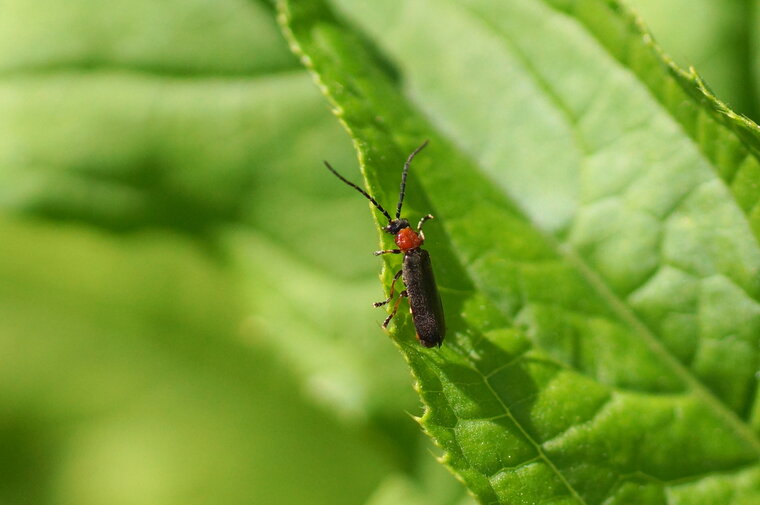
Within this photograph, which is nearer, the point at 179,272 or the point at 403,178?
the point at 403,178

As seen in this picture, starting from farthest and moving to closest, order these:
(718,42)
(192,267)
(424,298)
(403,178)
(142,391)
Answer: (142,391) < (192,267) < (718,42) < (424,298) < (403,178)

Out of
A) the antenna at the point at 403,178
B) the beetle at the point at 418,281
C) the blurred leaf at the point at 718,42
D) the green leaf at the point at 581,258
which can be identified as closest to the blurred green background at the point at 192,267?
the blurred leaf at the point at 718,42

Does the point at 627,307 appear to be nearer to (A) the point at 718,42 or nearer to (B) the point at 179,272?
(A) the point at 718,42

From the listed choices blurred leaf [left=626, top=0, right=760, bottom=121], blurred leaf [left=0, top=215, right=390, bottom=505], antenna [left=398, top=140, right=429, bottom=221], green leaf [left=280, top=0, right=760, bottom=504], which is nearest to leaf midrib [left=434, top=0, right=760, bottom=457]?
green leaf [left=280, top=0, right=760, bottom=504]

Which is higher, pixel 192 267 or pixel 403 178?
pixel 403 178

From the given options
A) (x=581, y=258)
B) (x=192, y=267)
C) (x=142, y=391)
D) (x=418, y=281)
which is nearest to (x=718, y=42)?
(x=581, y=258)

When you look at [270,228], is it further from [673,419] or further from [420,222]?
[673,419]

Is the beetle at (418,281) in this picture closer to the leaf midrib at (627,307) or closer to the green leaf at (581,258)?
the green leaf at (581,258)
